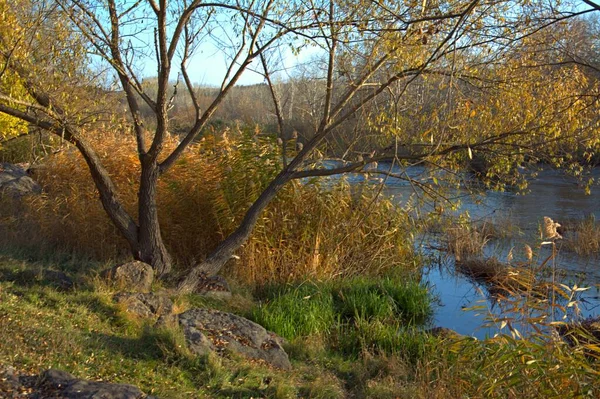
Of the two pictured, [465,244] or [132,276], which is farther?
[465,244]

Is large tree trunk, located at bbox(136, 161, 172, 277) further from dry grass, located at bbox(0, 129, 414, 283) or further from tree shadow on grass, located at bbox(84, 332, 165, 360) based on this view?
tree shadow on grass, located at bbox(84, 332, 165, 360)

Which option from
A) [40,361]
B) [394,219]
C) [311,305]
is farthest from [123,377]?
[394,219]

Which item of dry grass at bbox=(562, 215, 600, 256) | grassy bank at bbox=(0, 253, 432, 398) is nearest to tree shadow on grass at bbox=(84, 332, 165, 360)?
grassy bank at bbox=(0, 253, 432, 398)

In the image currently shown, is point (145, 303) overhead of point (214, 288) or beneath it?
overhead

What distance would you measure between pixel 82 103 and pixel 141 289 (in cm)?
223

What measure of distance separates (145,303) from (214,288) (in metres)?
1.55

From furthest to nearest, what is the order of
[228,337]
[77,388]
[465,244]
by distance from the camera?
[465,244], [228,337], [77,388]

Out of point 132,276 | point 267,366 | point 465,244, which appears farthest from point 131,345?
point 465,244

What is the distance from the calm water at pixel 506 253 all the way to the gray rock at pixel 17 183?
240 inches

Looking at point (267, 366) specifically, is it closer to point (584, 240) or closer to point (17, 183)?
point (17, 183)

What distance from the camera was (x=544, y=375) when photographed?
13.4 ft

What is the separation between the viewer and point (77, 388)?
405 centimetres

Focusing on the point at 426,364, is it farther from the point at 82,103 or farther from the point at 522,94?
the point at 82,103

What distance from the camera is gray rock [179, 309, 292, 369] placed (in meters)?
5.63
